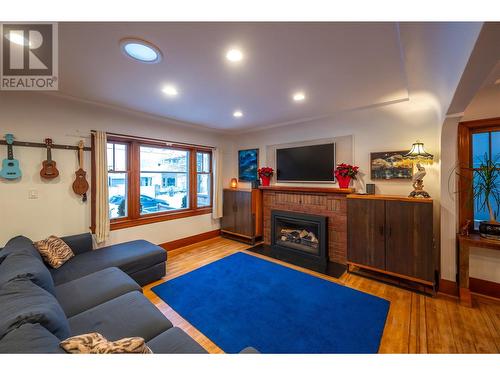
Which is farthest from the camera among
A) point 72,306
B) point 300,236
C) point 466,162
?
point 300,236

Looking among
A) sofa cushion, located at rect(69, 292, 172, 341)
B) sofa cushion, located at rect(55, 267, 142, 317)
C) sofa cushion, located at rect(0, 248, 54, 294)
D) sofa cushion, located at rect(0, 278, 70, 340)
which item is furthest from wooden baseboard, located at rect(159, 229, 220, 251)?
sofa cushion, located at rect(0, 278, 70, 340)

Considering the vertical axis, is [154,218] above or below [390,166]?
below

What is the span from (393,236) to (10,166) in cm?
483

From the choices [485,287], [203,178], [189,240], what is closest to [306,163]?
[203,178]

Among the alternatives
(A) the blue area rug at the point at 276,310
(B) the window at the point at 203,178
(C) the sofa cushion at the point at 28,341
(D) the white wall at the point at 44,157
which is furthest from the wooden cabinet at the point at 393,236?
(D) the white wall at the point at 44,157

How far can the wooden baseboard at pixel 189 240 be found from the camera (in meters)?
3.97

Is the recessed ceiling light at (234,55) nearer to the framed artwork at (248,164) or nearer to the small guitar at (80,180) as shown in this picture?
the small guitar at (80,180)

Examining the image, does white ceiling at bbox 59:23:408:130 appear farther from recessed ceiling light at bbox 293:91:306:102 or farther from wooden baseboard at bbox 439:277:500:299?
wooden baseboard at bbox 439:277:500:299

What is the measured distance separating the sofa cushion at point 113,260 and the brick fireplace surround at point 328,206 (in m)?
2.33

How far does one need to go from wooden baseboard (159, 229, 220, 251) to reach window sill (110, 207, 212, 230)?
0.47m

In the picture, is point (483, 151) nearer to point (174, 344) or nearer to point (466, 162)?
point (466, 162)

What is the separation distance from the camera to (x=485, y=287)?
237 cm

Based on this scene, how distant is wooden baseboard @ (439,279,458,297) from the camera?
7.81 ft

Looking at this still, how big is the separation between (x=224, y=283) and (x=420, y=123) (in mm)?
3512
